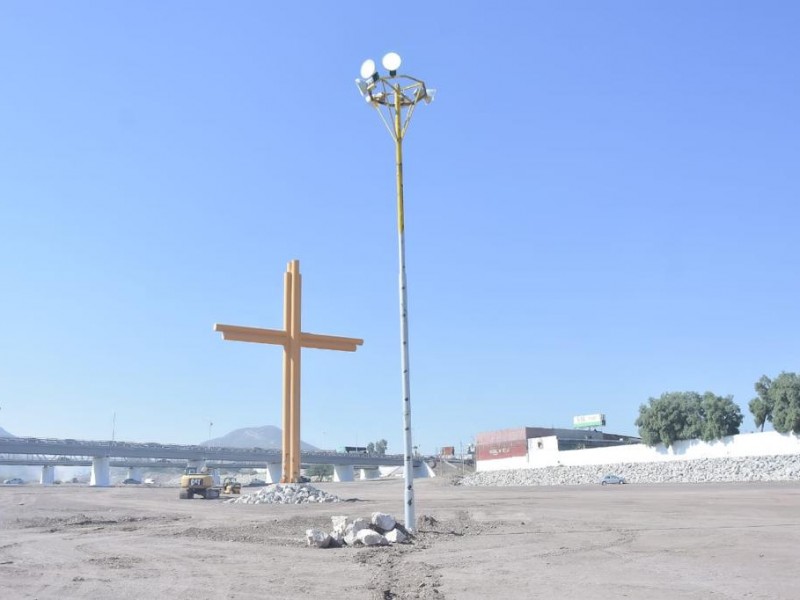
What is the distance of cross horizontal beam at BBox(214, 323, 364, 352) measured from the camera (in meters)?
34.3

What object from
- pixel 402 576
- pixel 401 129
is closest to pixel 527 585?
pixel 402 576

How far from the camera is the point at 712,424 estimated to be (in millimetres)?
66250

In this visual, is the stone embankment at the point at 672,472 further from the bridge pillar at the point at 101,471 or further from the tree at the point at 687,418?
the bridge pillar at the point at 101,471

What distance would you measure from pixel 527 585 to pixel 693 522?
11.6 m

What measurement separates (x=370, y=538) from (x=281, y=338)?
22505 millimetres

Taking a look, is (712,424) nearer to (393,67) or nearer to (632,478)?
(632,478)

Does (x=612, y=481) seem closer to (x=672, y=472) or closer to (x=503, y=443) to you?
(x=672, y=472)

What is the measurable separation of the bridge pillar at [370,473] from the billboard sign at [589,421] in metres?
53.4

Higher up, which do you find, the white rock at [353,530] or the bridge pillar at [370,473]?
the white rock at [353,530]

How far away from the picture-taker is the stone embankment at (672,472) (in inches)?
2098

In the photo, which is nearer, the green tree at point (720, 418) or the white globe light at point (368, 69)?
the white globe light at point (368, 69)

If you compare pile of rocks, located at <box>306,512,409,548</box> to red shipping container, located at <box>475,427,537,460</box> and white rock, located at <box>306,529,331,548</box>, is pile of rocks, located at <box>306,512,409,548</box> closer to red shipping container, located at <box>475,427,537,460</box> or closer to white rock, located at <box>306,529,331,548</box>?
white rock, located at <box>306,529,331,548</box>

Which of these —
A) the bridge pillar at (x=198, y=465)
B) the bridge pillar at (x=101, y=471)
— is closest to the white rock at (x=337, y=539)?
the bridge pillar at (x=198, y=465)

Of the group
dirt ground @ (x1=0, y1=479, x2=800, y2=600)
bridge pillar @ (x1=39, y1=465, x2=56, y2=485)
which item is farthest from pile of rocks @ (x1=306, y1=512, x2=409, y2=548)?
bridge pillar @ (x1=39, y1=465, x2=56, y2=485)
